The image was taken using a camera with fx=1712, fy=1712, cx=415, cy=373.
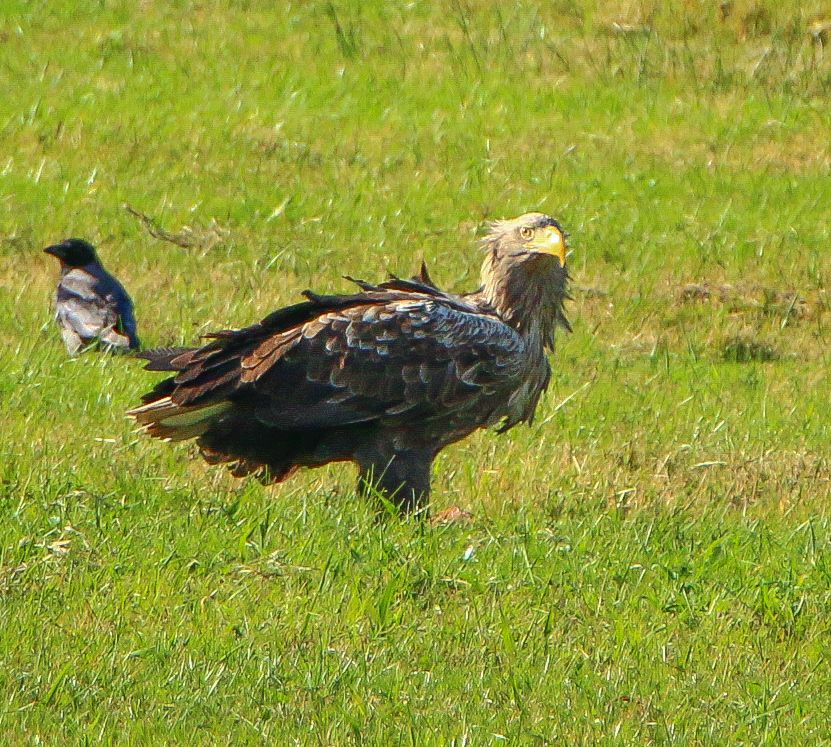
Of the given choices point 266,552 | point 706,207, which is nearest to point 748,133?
point 706,207

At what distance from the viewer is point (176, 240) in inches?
485

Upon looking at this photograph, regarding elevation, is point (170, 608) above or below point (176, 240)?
above

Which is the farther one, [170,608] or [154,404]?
[154,404]

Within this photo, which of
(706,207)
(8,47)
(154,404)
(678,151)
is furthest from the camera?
(8,47)

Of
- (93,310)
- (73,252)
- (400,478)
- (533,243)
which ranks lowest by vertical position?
(73,252)

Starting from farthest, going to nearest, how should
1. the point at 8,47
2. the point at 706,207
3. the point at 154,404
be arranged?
1. the point at 8,47
2. the point at 706,207
3. the point at 154,404

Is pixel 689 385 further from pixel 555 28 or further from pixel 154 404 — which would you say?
pixel 555 28

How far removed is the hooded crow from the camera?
9.83 metres

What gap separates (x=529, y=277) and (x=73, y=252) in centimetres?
444

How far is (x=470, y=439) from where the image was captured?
8.90m

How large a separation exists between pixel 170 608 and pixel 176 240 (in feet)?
22.7

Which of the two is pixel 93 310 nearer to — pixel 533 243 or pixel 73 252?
pixel 73 252

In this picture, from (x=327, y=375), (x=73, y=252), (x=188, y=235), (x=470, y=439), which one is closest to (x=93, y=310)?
(x=73, y=252)

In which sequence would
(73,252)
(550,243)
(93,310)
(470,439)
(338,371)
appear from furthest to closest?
(73,252), (93,310), (470,439), (550,243), (338,371)
